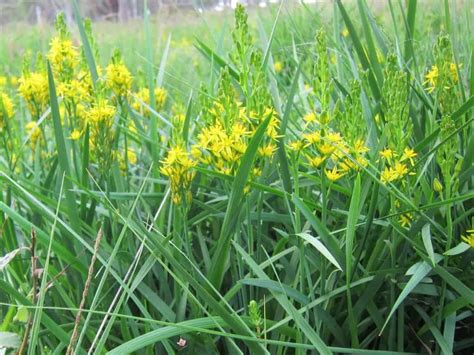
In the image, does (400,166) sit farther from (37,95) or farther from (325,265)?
(37,95)

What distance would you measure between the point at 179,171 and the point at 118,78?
0.44 metres

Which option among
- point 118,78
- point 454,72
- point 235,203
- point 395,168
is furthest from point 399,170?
point 118,78

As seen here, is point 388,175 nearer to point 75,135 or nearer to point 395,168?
point 395,168

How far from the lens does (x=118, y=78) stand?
134 centimetres

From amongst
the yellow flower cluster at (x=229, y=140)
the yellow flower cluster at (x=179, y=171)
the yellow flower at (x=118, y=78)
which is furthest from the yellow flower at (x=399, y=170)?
the yellow flower at (x=118, y=78)

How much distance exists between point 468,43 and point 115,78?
2.55 ft

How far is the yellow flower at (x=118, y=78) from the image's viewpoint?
4.36 feet

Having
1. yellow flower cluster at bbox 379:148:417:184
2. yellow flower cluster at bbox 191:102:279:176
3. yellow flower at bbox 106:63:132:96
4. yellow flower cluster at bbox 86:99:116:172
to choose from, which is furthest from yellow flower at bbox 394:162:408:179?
yellow flower at bbox 106:63:132:96

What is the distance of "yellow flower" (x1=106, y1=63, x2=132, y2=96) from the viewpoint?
4.36 feet

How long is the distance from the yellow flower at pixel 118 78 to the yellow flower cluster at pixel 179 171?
1.33ft

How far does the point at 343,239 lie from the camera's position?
1049 millimetres

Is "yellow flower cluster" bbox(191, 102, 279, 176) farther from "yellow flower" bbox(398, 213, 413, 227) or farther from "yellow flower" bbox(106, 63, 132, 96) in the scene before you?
"yellow flower" bbox(106, 63, 132, 96)

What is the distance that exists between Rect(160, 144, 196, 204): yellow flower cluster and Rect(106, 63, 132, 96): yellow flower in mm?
405

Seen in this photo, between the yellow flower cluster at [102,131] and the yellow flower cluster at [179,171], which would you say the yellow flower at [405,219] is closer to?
the yellow flower cluster at [179,171]
